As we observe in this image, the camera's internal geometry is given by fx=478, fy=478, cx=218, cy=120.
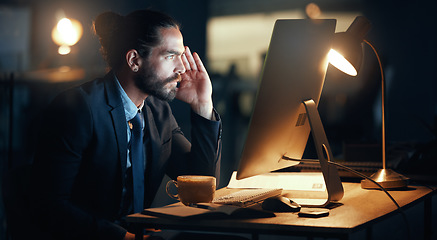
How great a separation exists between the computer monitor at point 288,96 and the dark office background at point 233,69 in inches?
75.2

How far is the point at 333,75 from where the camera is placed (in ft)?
15.5

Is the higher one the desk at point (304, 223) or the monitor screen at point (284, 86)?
the monitor screen at point (284, 86)

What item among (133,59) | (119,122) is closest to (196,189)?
(119,122)

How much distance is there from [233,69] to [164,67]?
16.9ft

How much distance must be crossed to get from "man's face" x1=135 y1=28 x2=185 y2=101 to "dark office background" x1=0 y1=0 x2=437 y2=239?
1.70m

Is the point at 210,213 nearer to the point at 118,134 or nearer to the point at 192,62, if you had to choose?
the point at 118,134

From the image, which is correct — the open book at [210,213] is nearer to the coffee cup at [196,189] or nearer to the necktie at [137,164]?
the coffee cup at [196,189]

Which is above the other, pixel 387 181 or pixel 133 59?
pixel 133 59

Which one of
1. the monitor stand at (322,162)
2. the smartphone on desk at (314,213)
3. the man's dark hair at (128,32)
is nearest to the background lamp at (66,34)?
the man's dark hair at (128,32)

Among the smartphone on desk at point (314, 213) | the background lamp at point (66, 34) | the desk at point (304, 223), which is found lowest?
the desk at point (304, 223)

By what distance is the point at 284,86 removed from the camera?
3.66ft

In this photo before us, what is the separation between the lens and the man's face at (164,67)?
1.66 m

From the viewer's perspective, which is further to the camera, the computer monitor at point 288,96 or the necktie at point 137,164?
the necktie at point 137,164

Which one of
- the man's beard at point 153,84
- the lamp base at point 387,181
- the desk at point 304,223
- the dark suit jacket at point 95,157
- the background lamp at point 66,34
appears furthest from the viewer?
the background lamp at point 66,34
